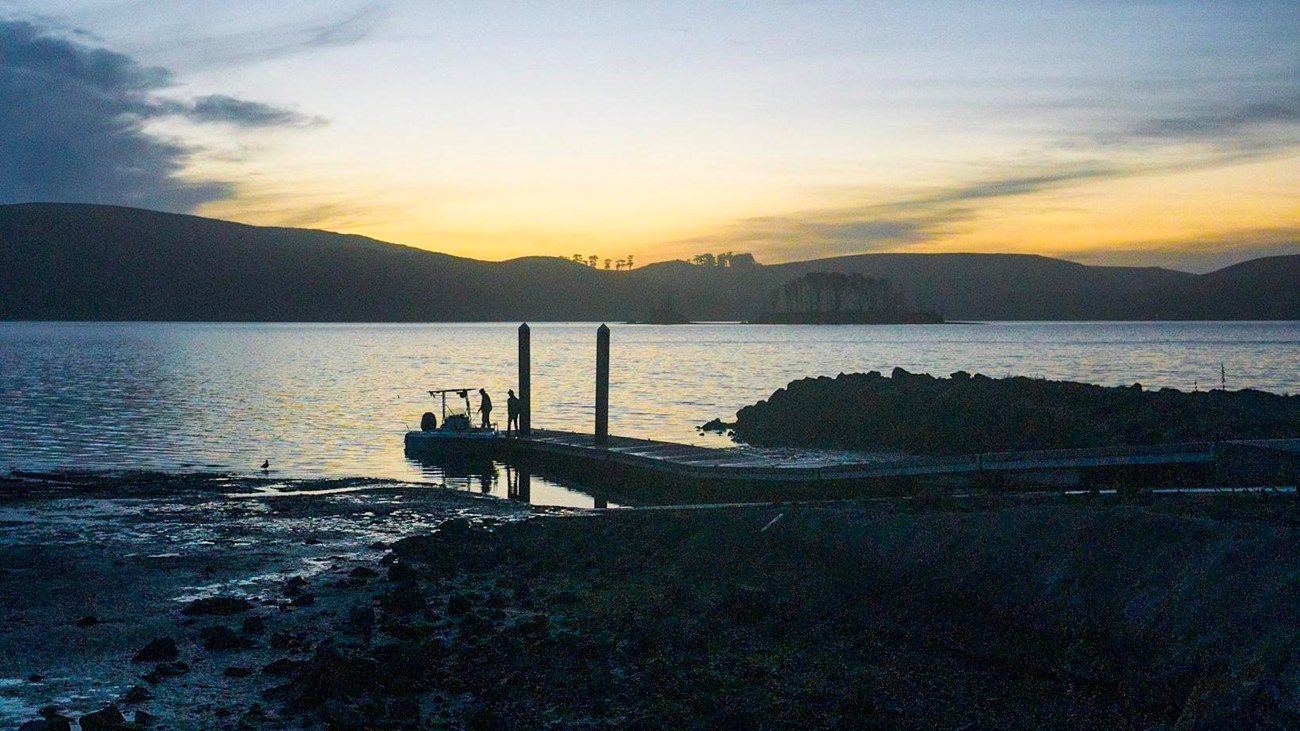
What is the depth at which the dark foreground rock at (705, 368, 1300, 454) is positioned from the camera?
91.7 feet

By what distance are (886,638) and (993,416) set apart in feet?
75.2

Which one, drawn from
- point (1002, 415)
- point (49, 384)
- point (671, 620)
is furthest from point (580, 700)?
point (49, 384)

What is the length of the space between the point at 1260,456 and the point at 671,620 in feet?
37.1

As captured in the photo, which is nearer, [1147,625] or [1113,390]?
[1147,625]

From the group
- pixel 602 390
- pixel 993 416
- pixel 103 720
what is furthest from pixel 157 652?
pixel 993 416

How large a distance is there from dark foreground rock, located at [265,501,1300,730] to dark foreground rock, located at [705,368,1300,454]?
1685cm

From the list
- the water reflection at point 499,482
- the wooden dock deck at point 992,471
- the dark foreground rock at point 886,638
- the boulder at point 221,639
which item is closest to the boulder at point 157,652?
the boulder at point 221,639

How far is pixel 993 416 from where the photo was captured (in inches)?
1262

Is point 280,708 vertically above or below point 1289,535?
below

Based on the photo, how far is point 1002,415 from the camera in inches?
1257

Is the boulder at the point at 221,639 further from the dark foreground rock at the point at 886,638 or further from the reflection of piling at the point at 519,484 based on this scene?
the reflection of piling at the point at 519,484

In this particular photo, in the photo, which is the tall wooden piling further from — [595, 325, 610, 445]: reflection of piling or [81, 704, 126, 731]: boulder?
[81, 704, 126, 731]: boulder

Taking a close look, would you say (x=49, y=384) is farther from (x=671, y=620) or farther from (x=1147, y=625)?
(x=1147, y=625)

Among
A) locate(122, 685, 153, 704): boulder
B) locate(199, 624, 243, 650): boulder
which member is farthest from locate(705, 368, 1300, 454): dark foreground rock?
locate(122, 685, 153, 704): boulder
